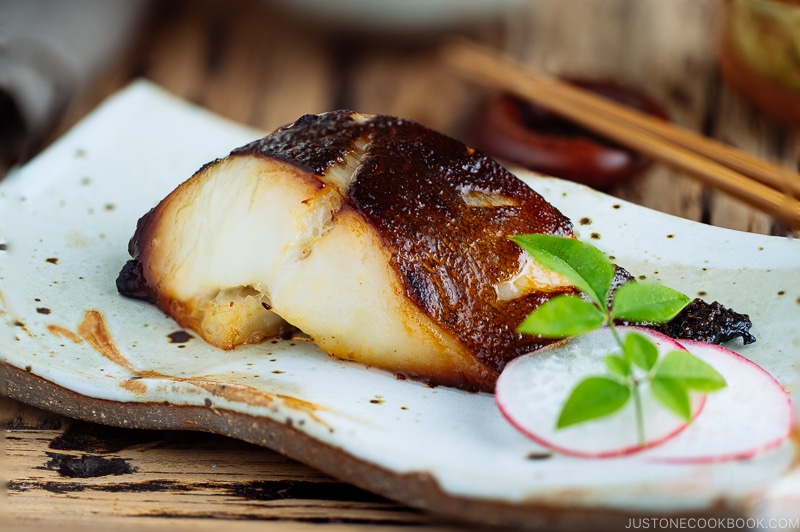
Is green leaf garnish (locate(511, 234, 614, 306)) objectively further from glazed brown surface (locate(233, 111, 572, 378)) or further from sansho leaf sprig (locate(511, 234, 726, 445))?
glazed brown surface (locate(233, 111, 572, 378))

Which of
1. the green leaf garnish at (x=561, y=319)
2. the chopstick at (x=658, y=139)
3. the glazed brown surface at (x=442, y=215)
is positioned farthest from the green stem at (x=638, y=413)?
the chopstick at (x=658, y=139)

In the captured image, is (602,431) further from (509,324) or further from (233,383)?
(233,383)

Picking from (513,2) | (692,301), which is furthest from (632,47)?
(692,301)

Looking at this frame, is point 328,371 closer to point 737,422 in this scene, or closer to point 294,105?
point 737,422

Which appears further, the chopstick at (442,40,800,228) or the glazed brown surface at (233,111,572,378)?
the chopstick at (442,40,800,228)

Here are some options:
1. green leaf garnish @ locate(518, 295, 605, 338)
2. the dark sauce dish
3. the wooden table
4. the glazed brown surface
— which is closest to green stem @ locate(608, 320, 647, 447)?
green leaf garnish @ locate(518, 295, 605, 338)
